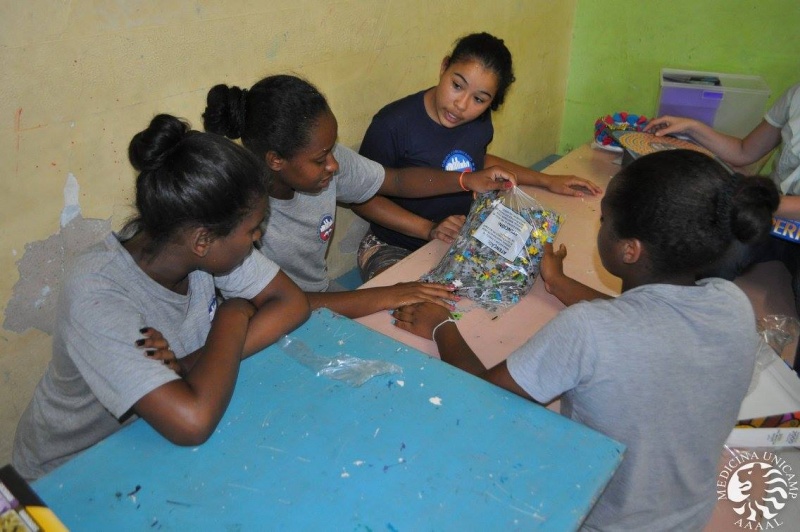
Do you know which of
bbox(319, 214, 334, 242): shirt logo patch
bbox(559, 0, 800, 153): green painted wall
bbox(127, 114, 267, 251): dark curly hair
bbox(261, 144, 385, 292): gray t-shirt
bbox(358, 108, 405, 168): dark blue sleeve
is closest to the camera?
bbox(127, 114, 267, 251): dark curly hair

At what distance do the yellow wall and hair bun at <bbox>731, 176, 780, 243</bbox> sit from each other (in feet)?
4.37

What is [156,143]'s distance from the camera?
3.72ft

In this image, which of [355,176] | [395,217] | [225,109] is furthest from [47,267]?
[395,217]

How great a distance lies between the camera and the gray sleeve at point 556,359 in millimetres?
1036

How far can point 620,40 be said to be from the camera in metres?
3.36

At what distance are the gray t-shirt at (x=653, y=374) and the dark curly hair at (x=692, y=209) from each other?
0.07 meters

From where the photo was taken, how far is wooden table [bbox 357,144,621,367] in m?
1.43

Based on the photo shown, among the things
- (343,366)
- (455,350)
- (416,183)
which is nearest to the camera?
(343,366)

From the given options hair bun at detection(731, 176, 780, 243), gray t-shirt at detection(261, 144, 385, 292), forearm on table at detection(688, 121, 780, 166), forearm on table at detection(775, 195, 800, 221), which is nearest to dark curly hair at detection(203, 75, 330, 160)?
gray t-shirt at detection(261, 144, 385, 292)

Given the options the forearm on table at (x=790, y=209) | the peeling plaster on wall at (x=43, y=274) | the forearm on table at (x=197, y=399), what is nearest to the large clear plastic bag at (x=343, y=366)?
the forearm on table at (x=197, y=399)

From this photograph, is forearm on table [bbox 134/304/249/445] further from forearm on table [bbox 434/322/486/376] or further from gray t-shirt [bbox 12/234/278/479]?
forearm on table [bbox 434/322/486/376]

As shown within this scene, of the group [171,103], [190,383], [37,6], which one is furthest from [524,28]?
[190,383]

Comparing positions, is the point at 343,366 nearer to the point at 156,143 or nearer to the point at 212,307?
the point at 212,307

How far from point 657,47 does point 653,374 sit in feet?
8.97
